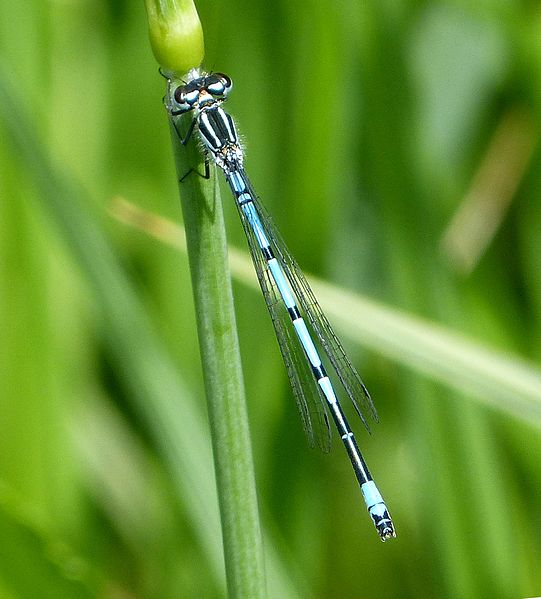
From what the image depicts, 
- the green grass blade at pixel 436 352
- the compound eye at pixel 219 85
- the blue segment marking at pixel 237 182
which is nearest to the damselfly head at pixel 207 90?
the compound eye at pixel 219 85

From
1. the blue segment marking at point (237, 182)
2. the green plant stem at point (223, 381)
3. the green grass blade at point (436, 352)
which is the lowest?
the green plant stem at point (223, 381)

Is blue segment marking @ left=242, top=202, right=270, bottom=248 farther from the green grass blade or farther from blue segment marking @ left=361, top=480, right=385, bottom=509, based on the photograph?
blue segment marking @ left=361, top=480, right=385, bottom=509

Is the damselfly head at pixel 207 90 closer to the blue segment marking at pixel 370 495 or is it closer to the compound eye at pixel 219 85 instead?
the compound eye at pixel 219 85

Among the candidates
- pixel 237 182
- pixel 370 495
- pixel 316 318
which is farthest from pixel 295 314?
pixel 370 495

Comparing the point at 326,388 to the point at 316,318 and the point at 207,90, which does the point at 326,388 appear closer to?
the point at 316,318

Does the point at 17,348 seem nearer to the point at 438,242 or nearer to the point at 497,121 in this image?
the point at 438,242

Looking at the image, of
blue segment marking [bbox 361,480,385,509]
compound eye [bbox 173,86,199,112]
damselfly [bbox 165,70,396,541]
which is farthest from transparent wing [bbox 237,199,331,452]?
compound eye [bbox 173,86,199,112]

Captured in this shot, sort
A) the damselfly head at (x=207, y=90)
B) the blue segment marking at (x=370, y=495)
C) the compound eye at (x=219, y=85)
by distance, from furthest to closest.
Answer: the blue segment marking at (x=370, y=495) → the compound eye at (x=219, y=85) → the damselfly head at (x=207, y=90)
